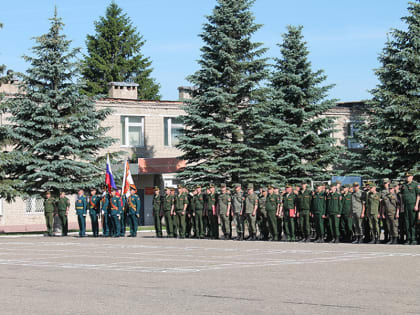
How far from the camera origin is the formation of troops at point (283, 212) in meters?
21.5

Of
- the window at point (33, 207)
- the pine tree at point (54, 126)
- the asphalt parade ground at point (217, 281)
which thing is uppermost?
the pine tree at point (54, 126)

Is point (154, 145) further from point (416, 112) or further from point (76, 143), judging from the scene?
point (416, 112)

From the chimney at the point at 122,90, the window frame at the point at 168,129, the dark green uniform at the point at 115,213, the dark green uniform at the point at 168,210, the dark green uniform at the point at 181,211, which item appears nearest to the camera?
the dark green uniform at the point at 181,211

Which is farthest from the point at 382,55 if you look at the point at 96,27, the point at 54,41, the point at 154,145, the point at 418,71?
the point at 96,27

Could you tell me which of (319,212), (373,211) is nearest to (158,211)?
(319,212)

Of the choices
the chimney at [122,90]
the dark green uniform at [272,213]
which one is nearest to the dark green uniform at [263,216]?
the dark green uniform at [272,213]

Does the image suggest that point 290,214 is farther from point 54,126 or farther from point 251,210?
point 54,126

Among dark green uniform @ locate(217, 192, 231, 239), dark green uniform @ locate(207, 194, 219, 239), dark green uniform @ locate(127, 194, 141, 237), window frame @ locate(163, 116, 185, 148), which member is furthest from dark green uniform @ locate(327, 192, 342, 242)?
window frame @ locate(163, 116, 185, 148)

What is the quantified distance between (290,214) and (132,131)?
77.7 feet

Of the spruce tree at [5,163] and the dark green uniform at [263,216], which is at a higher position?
the spruce tree at [5,163]

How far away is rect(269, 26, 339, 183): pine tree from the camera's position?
39156 mm

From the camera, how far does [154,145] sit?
46688 millimetres

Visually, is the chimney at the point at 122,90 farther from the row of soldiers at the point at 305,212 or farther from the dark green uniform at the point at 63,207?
the row of soldiers at the point at 305,212

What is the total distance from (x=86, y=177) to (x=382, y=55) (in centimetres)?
1708
